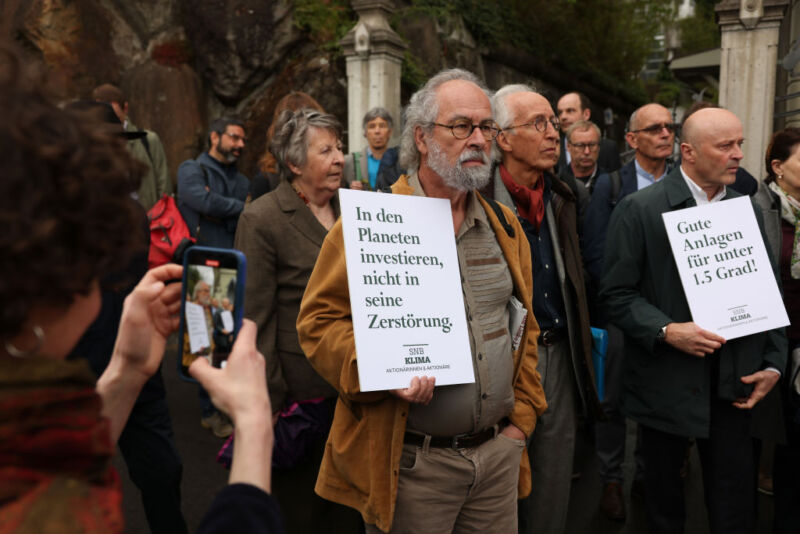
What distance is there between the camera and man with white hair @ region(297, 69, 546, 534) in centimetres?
245

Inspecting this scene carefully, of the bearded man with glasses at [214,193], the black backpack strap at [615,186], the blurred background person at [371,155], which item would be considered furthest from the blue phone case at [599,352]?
the blurred background person at [371,155]

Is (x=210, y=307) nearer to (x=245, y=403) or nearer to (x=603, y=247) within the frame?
(x=245, y=403)

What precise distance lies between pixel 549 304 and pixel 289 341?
1231 millimetres

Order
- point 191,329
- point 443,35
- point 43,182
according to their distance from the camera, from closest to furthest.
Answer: point 43,182
point 191,329
point 443,35

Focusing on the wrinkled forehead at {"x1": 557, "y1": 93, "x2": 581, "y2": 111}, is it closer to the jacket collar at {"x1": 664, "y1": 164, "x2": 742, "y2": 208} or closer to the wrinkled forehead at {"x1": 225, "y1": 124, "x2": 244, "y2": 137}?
the wrinkled forehead at {"x1": 225, "y1": 124, "x2": 244, "y2": 137}

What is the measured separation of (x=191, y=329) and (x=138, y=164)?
1.29ft

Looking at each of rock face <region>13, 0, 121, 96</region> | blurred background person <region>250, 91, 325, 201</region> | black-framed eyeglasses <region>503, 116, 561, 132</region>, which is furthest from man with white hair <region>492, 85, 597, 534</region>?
rock face <region>13, 0, 121, 96</region>

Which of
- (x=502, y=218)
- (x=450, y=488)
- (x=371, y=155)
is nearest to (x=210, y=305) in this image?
(x=450, y=488)

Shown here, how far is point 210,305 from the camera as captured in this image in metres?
1.49

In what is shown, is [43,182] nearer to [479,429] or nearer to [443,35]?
[479,429]

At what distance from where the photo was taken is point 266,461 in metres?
1.31

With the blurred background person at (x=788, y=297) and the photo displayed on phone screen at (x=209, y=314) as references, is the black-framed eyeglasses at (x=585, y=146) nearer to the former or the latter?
the blurred background person at (x=788, y=297)

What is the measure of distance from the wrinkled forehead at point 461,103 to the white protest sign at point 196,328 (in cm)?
150

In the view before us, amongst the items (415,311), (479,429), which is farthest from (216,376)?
(479,429)
